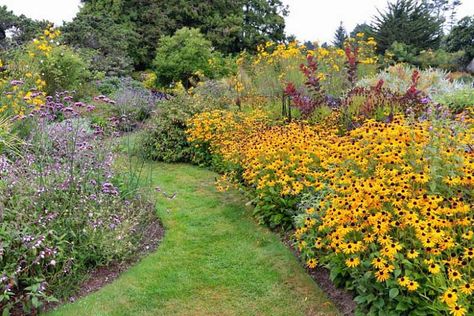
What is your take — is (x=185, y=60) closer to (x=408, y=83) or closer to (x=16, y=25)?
(x=16, y=25)

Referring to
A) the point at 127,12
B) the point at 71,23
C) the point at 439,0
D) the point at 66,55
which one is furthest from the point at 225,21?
the point at 439,0

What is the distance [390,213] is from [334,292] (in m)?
0.91

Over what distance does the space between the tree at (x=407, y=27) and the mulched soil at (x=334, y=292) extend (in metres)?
24.1

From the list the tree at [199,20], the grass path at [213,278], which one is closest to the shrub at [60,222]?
the grass path at [213,278]

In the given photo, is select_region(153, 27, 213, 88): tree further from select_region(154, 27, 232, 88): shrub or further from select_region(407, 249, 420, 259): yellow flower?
select_region(407, 249, 420, 259): yellow flower

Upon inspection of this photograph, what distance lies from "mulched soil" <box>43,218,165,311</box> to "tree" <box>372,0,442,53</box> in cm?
2399

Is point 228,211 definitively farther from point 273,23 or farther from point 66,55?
point 273,23

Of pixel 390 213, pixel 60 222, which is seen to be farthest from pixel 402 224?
pixel 60 222

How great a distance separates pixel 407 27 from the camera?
2495cm

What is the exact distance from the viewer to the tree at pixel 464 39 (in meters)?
21.5

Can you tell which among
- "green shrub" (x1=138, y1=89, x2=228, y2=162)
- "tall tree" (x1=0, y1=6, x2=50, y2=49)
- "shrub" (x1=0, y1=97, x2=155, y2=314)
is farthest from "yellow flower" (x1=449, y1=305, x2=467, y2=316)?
"tall tree" (x1=0, y1=6, x2=50, y2=49)

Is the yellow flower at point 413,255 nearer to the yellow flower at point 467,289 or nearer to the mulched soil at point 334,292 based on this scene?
the yellow flower at point 467,289

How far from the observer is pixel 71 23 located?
611 inches

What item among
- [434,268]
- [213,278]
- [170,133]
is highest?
[170,133]
